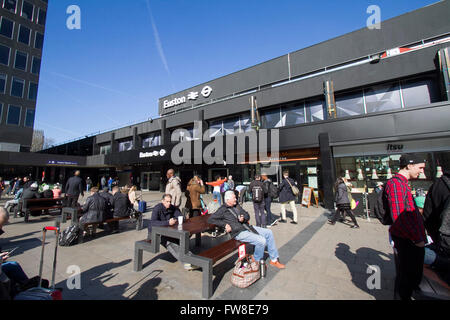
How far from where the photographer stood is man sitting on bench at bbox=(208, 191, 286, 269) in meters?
3.48

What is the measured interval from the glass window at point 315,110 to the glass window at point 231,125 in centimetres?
546

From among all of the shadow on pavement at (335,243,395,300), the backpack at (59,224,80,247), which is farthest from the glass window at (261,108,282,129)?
the backpack at (59,224,80,247)

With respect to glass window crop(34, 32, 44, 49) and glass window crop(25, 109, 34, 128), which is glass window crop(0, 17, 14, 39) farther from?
glass window crop(25, 109, 34, 128)

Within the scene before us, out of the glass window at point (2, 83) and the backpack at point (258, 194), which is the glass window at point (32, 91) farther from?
the backpack at point (258, 194)

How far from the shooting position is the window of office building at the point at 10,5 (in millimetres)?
26031

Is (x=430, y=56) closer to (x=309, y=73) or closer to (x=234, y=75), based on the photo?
(x=309, y=73)

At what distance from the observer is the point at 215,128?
55.8 ft

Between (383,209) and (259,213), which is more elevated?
(383,209)

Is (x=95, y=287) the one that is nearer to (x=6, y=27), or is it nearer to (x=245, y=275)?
(x=245, y=275)

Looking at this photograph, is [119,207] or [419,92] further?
[419,92]

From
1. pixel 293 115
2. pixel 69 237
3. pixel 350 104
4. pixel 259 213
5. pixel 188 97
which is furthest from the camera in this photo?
pixel 188 97

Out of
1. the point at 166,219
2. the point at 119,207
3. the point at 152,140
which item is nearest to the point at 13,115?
the point at 152,140

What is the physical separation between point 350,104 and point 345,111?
1.56 feet

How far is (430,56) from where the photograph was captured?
9.22 m
